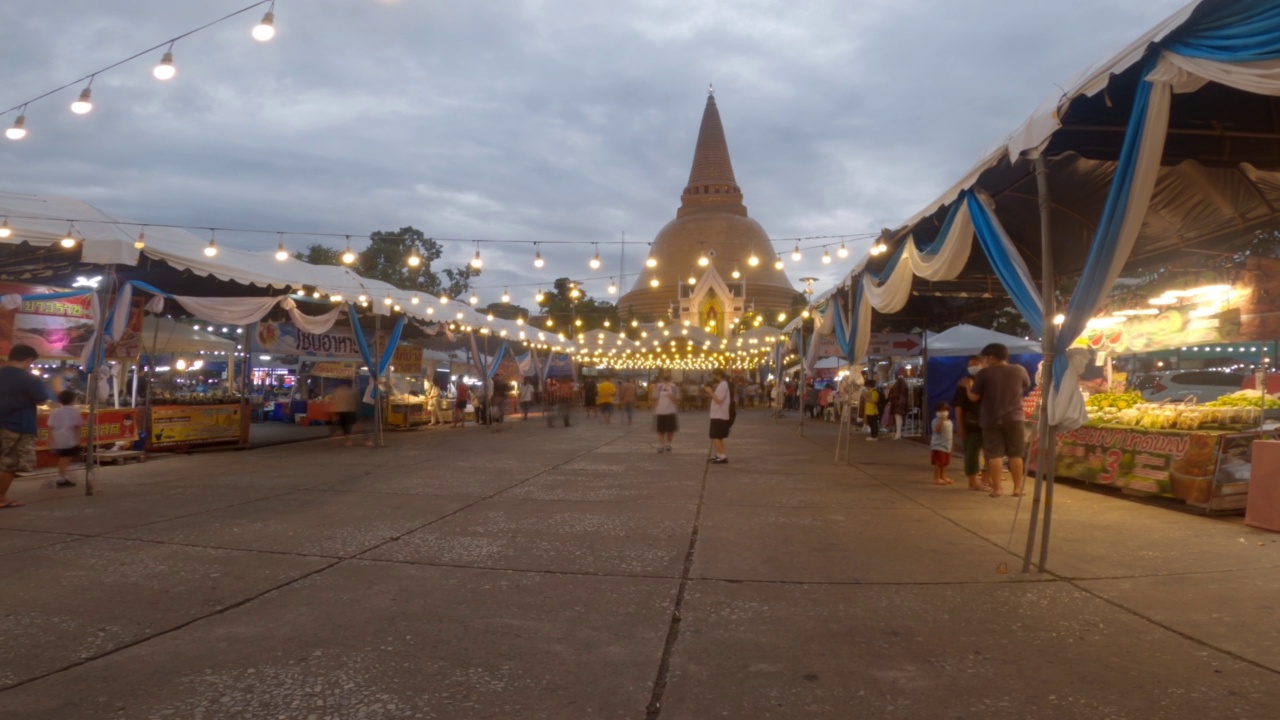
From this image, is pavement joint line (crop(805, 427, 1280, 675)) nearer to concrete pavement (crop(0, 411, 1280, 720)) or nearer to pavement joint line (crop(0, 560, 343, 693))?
concrete pavement (crop(0, 411, 1280, 720))

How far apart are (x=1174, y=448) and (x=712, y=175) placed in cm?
7124

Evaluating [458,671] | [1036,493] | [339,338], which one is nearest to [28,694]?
[458,671]

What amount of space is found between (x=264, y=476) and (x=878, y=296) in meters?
8.62

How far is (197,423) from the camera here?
546 inches

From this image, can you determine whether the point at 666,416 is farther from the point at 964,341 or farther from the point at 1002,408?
the point at 964,341

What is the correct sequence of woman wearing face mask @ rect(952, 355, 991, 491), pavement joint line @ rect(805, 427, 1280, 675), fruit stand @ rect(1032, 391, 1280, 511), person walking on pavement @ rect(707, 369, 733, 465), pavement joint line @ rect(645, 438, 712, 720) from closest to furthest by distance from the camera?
pavement joint line @ rect(645, 438, 712, 720) < pavement joint line @ rect(805, 427, 1280, 675) < fruit stand @ rect(1032, 391, 1280, 511) < woman wearing face mask @ rect(952, 355, 991, 491) < person walking on pavement @ rect(707, 369, 733, 465)

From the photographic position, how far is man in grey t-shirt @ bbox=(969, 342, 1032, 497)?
793 centimetres

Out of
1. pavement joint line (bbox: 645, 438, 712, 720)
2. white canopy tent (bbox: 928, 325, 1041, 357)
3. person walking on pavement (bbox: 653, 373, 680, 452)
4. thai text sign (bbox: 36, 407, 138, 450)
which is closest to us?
pavement joint line (bbox: 645, 438, 712, 720)

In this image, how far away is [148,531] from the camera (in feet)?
20.2

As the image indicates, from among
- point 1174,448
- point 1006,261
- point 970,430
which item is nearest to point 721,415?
point 970,430

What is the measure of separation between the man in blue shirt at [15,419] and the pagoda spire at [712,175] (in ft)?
231

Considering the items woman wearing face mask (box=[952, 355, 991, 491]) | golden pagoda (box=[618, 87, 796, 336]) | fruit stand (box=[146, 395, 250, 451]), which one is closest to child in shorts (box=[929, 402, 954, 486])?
woman wearing face mask (box=[952, 355, 991, 491])

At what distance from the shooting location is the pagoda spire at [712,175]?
75.4 metres

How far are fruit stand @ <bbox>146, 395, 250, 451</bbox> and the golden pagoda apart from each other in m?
47.7
